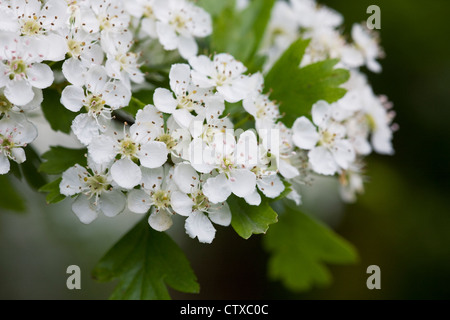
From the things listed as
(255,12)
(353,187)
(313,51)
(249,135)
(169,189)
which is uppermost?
(255,12)

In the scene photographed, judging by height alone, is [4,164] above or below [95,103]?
below

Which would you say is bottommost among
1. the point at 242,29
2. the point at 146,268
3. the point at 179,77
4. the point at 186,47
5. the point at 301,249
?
the point at 146,268

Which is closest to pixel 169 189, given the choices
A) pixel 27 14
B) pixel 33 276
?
pixel 27 14

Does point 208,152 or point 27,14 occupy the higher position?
point 27,14

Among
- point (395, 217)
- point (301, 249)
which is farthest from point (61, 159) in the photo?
point (395, 217)

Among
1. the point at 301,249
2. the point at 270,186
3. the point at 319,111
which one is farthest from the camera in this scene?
the point at 301,249

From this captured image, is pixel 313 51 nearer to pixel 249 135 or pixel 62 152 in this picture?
pixel 249 135

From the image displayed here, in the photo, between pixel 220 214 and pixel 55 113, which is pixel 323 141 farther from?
pixel 55 113
